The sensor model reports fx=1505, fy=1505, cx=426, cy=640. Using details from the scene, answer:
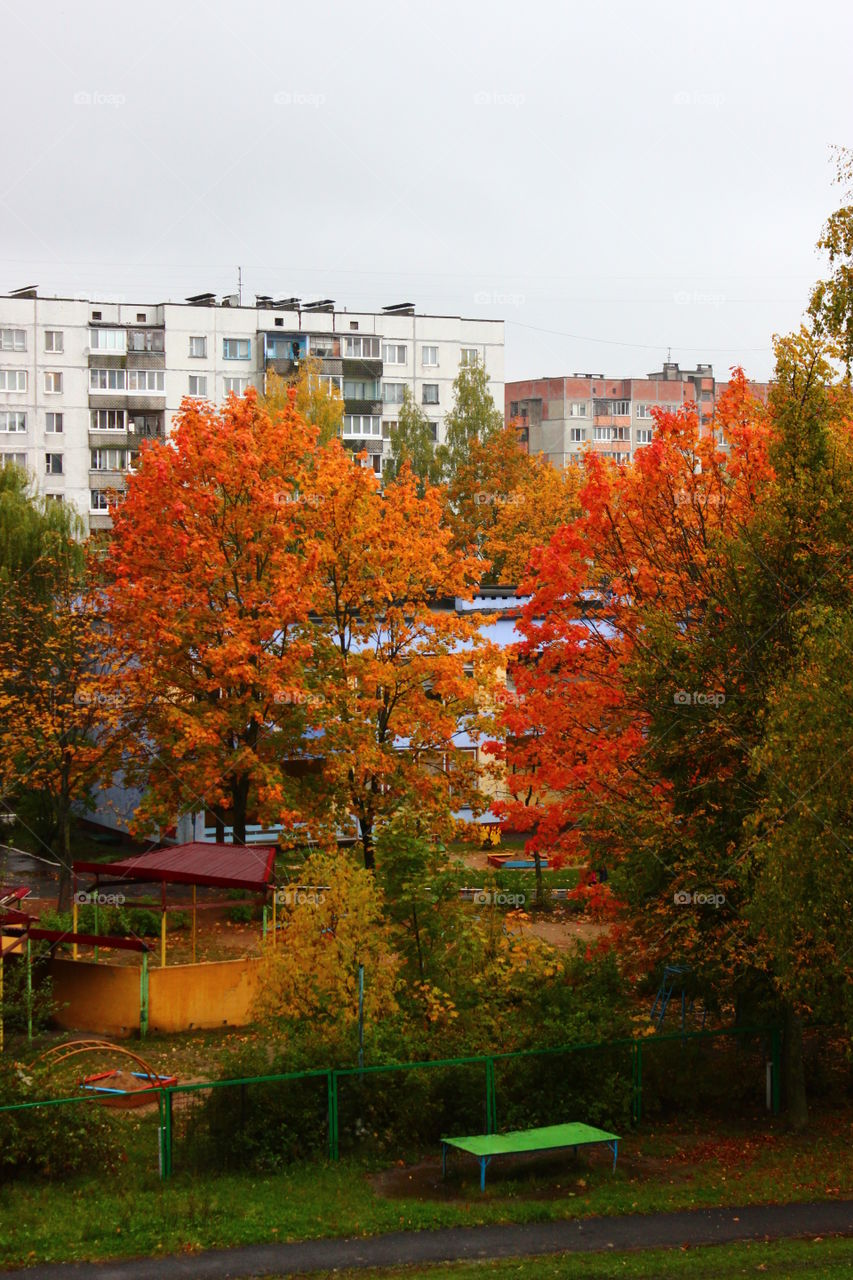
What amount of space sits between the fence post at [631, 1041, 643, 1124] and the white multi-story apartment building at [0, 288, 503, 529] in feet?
217

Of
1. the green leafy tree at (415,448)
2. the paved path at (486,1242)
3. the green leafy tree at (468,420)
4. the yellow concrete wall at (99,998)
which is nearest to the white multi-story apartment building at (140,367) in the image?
the green leafy tree at (415,448)

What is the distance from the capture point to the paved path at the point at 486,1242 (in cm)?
1587

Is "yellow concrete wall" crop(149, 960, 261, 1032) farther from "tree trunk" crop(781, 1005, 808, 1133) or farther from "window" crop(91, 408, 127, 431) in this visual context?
"window" crop(91, 408, 127, 431)

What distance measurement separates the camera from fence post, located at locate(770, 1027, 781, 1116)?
72.9 ft

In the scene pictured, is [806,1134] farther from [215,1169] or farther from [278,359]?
[278,359]

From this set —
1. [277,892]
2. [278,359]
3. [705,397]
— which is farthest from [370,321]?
[277,892]

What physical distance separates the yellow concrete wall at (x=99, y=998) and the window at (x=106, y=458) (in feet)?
212

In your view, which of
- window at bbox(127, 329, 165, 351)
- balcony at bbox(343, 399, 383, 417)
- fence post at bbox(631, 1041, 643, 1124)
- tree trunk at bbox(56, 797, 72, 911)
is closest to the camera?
fence post at bbox(631, 1041, 643, 1124)

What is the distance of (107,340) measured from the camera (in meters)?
89.6

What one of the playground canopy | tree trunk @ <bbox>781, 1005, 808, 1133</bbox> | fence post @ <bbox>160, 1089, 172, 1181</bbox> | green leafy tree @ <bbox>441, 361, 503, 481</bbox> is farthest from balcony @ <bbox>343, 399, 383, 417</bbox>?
fence post @ <bbox>160, 1089, 172, 1181</bbox>

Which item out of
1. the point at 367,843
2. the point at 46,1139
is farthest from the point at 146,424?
the point at 46,1139

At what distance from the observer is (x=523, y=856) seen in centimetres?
4294

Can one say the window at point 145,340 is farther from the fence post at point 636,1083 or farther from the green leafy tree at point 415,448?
the fence post at point 636,1083

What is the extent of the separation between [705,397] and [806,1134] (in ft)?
418
